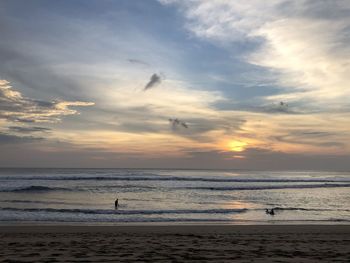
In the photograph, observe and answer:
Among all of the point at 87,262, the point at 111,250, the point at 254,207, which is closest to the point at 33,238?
the point at 111,250

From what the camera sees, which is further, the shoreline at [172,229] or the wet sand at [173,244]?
the shoreline at [172,229]

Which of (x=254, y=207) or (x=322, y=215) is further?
(x=254, y=207)

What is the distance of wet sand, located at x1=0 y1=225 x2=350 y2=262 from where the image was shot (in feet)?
28.9

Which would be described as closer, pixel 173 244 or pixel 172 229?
pixel 173 244

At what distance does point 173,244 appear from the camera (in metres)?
Result: 11.0

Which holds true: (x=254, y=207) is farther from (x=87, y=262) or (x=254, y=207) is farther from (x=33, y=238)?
(x=87, y=262)

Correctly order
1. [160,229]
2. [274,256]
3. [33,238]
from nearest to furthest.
Answer: [274,256]
[33,238]
[160,229]

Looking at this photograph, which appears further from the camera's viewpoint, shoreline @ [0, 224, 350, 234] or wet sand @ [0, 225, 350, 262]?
shoreline @ [0, 224, 350, 234]

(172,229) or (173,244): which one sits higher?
(173,244)

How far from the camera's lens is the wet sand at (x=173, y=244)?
8.80 meters

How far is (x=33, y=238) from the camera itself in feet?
40.1

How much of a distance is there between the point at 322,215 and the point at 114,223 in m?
12.6

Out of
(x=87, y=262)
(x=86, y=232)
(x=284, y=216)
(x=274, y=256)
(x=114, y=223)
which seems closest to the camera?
(x=87, y=262)

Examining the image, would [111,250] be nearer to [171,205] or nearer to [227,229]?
[227,229]
